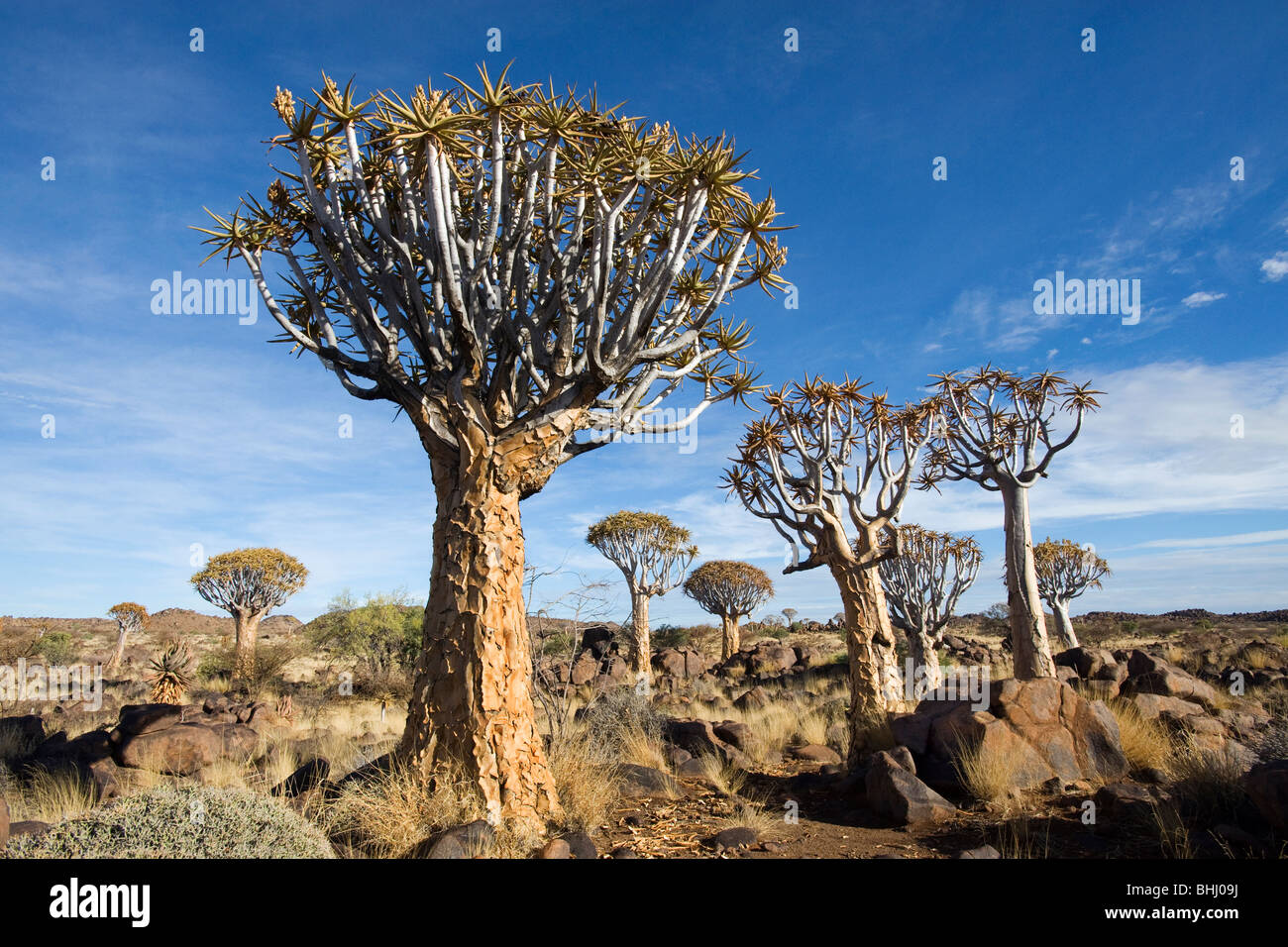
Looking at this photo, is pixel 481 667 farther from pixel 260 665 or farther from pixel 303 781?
pixel 260 665

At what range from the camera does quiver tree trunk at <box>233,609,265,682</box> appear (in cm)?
1972

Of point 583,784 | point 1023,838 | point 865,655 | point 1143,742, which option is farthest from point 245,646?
point 1143,742

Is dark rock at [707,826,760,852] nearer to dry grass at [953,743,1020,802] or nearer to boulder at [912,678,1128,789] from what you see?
dry grass at [953,743,1020,802]

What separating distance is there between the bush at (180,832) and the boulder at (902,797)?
465 cm

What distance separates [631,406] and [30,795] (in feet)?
25.5

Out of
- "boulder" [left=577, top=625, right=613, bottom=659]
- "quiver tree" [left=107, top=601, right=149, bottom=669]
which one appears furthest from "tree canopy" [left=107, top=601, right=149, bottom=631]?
"boulder" [left=577, top=625, right=613, bottom=659]

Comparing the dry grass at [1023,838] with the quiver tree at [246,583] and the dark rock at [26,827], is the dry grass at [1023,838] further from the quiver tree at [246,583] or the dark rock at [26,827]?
the quiver tree at [246,583]

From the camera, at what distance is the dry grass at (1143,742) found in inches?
278

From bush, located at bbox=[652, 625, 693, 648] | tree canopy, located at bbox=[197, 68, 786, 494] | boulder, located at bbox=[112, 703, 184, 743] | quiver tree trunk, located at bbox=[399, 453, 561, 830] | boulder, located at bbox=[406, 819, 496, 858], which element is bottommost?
bush, located at bbox=[652, 625, 693, 648]

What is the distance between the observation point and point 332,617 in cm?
2316


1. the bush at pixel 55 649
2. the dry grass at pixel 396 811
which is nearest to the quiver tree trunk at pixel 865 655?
the dry grass at pixel 396 811

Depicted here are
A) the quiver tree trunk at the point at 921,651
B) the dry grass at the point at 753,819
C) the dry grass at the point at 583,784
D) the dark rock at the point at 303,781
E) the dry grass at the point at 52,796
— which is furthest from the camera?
the quiver tree trunk at the point at 921,651

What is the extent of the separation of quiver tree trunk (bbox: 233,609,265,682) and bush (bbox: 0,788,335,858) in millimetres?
17155
